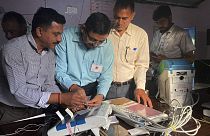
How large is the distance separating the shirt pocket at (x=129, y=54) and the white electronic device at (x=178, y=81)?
14.3 inches

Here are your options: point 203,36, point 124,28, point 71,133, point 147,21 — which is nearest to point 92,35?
point 124,28

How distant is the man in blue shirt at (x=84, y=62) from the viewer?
4.51 ft

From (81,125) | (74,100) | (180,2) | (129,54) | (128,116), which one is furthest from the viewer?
(180,2)

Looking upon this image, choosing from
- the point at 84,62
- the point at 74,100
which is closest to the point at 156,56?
the point at 84,62

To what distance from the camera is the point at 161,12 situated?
2123mm

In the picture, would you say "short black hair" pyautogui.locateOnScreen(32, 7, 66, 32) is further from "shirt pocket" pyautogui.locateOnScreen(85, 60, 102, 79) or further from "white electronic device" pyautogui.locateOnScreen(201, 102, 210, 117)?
"white electronic device" pyautogui.locateOnScreen(201, 102, 210, 117)

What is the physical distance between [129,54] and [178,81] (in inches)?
18.9

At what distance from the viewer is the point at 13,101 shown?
1.33 metres

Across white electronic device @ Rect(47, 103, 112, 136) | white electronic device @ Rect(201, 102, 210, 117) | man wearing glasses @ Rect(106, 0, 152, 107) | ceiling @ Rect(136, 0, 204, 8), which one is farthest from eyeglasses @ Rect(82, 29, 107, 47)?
ceiling @ Rect(136, 0, 204, 8)

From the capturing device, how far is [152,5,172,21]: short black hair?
207 cm

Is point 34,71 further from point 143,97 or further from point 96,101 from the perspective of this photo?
point 143,97

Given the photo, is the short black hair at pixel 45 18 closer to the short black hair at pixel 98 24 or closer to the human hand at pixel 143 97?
the short black hair at pixel 98 24

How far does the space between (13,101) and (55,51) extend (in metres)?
0.41

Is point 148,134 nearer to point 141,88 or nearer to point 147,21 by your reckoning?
point 141,88
